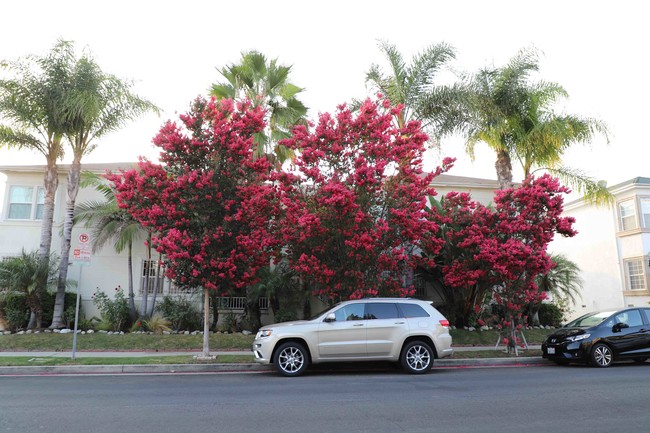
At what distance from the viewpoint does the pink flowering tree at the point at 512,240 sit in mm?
12641

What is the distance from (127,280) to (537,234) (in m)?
15.6

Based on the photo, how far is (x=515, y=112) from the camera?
17.6 meters

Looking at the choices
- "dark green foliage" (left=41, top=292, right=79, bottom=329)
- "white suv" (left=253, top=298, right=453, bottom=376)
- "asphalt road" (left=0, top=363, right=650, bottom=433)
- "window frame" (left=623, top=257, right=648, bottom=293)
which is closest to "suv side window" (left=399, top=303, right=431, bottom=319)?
"white suv" (left=253, top=298, right=453, bottom=376)

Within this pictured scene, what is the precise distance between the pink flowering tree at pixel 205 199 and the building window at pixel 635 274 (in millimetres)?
20012

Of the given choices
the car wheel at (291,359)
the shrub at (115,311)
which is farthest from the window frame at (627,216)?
the shrub at (115,311)

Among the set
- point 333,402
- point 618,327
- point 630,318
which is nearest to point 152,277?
point 333,402

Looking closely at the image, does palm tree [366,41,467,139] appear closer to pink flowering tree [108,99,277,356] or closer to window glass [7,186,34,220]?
pink flowering tree [108,99,277,356]

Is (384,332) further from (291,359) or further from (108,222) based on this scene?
(108,222)

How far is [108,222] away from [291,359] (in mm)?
11079

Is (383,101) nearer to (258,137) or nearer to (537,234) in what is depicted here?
(258,137)

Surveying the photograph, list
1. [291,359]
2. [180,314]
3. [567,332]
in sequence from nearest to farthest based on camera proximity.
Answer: [291,359] → [567,332] → [180,314]

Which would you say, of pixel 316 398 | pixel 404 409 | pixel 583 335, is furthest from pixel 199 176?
pixel 583 335

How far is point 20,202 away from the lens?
20016 millimetres

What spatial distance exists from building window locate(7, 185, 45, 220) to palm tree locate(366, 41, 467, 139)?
48.7ft
